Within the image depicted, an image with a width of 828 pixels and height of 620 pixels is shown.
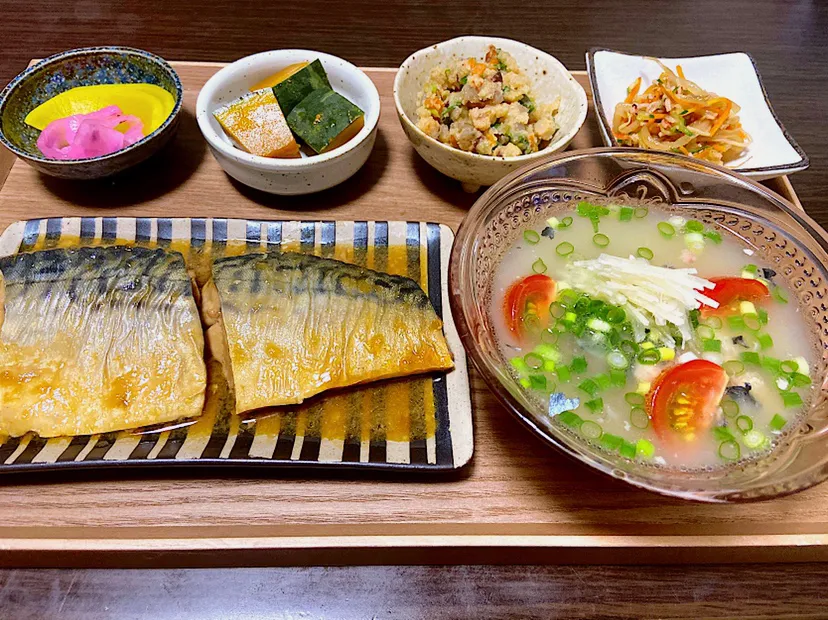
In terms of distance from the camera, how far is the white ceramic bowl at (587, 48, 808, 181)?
2037mm

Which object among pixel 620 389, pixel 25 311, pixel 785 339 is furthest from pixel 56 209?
pixel 785 339

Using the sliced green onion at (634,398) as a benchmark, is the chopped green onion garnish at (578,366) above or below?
above

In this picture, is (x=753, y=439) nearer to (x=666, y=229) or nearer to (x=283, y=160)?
(x=666, y=229)

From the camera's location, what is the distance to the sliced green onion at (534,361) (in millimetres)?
1386

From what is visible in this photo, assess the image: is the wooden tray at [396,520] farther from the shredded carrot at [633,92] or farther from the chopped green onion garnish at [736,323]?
the shredded carrot at [633,92]

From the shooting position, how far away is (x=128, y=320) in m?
1.60

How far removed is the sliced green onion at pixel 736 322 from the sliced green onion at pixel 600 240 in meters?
0.36

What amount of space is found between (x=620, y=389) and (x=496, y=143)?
0.91 metres

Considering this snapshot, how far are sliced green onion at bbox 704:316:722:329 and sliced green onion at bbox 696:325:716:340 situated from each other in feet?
0.04

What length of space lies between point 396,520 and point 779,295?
1.14m

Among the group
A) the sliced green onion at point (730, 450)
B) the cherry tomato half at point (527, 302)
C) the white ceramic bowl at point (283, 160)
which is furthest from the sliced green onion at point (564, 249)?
the white ceramic bowl at point (283, 160)

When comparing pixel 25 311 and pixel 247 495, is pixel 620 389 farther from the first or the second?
pixel 25 311

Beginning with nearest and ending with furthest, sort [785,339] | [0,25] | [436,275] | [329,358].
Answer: [785,339]
[329,358]
[436,275]
[0,25]

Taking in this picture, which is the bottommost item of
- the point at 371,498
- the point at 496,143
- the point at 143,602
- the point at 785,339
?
the point at 143,602
